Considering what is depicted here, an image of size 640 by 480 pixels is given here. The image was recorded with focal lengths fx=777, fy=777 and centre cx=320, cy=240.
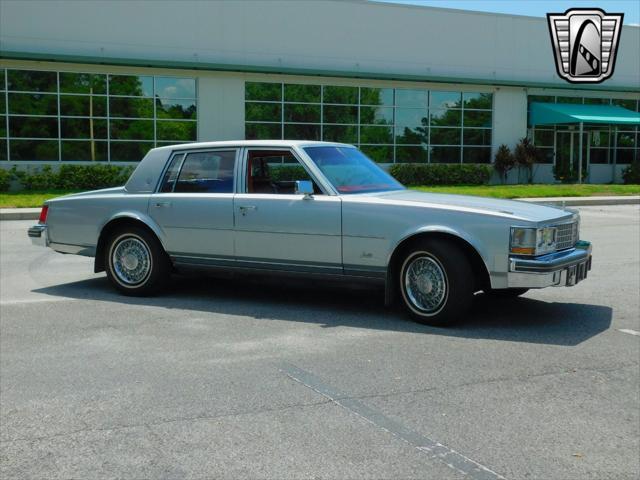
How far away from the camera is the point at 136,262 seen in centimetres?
812

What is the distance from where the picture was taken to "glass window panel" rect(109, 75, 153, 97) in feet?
88.5

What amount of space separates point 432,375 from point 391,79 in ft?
87.8

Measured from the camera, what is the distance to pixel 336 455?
153 inches

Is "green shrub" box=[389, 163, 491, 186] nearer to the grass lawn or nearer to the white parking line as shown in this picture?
the grass lawn

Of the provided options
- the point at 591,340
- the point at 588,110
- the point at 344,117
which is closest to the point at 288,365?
the point at 591,340

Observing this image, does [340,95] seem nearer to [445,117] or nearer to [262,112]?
[262,112]

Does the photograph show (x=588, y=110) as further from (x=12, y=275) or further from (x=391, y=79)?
(x=12, y=275)

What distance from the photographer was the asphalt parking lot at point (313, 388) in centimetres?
384

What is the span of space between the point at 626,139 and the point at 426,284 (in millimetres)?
33577

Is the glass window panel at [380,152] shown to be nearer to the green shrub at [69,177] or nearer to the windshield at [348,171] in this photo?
the green shrub at [69,177]

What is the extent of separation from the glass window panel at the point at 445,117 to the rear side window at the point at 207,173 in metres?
25.6

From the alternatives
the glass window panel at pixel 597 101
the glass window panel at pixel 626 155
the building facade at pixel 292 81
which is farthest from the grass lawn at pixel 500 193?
the glass window panel at pixel 597 101

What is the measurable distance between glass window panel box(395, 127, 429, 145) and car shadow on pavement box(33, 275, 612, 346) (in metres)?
23.9

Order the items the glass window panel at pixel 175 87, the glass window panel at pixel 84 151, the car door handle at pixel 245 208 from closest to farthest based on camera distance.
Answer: the car door handle at pixel 245 208
the glass window panel at pixel 84 151
the glass window panel at pixel 175 87
